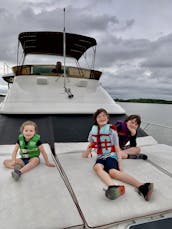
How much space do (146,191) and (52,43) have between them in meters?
4.76

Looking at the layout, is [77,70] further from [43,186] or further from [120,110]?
[43,186]

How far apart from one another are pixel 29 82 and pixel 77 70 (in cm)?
128

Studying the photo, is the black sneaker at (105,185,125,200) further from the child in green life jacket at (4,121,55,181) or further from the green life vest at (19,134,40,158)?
the green life vest at (19,134,40,158)

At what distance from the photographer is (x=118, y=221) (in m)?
1.58

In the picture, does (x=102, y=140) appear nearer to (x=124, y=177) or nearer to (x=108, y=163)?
(x=108, y=163)

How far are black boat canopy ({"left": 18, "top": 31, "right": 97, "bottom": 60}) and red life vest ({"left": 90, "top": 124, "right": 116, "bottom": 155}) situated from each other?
3348 millimetres

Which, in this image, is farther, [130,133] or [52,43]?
[52,43]

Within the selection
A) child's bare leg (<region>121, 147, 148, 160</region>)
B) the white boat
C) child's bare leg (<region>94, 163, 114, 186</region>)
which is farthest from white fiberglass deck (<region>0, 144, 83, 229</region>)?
child's bare leg (<region>121, 147, 148, 160</region>)

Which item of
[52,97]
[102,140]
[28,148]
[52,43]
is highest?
[52,43]

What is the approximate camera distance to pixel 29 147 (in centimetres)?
271

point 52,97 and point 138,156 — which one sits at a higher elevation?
point 52,97

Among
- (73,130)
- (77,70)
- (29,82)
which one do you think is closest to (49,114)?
(73,130)

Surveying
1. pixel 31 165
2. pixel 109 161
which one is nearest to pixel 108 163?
pixel 109 161

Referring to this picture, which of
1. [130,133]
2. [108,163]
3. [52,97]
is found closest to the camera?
[108,163]
